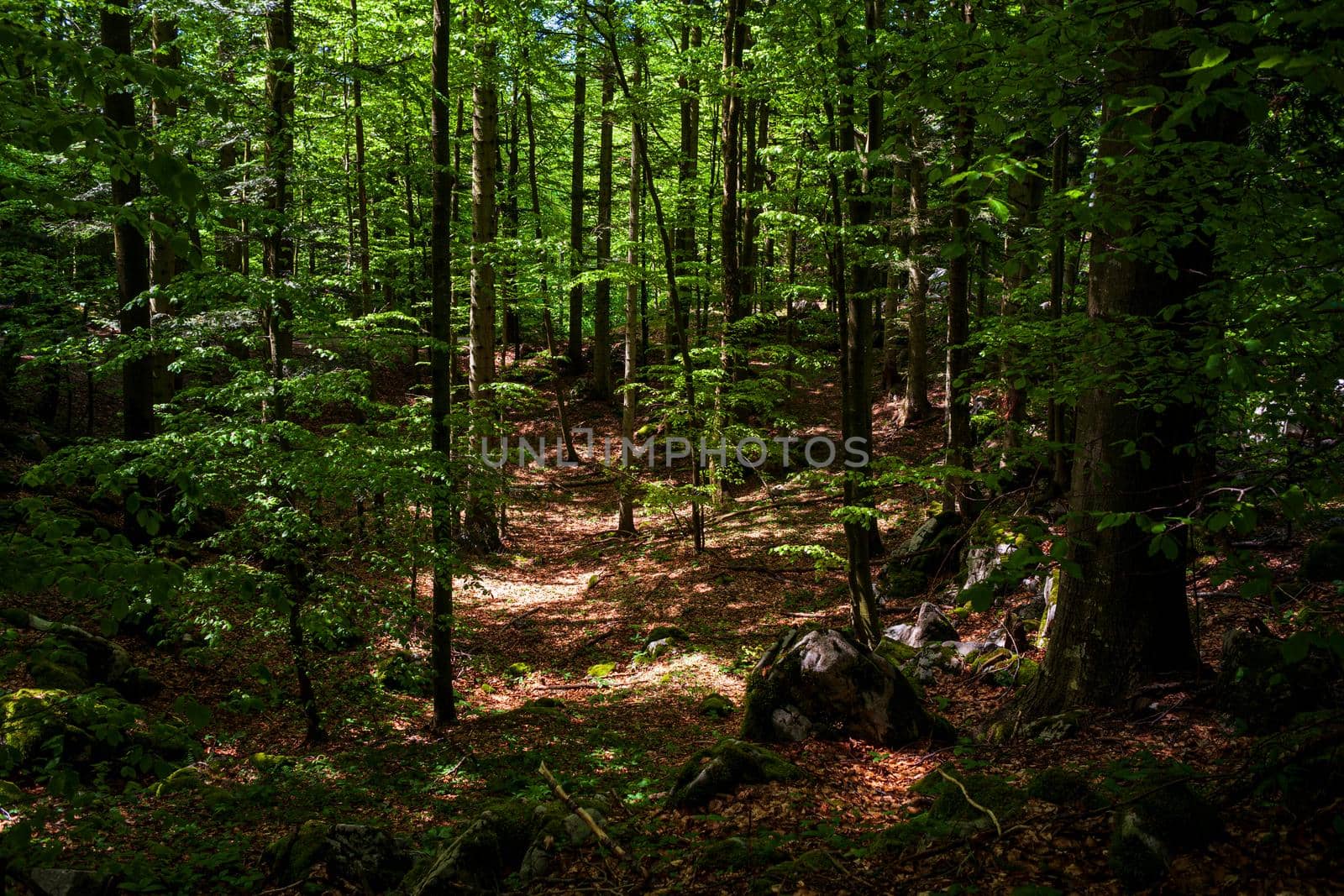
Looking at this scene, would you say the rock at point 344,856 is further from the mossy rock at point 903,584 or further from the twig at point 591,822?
the mossy rock at point 903,584

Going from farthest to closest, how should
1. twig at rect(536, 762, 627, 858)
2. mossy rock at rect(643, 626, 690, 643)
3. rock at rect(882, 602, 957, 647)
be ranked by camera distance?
mossy rock at rect(643, 626, 690, 643), rock at rect(882, 602, 957, 647), twig at rect(536, 762, 627, 858)

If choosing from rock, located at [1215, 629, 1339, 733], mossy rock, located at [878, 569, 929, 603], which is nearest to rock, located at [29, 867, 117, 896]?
rock, located at [1215, 629, 1339, 733]

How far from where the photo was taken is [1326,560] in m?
6.29

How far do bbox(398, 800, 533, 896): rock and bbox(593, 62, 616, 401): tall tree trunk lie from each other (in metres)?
10.3

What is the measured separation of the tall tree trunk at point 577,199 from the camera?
12.2 metres

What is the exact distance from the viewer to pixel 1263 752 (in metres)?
3.61

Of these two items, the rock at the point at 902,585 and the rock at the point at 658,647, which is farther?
the rock at the point at 902,585

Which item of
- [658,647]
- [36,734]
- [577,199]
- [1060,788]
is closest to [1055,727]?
[1060,788]

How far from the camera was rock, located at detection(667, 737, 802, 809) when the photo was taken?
5.22 m

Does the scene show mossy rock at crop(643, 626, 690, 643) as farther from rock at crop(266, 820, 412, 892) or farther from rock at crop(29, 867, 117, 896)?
rock at crop(29, 867, 117, 896)

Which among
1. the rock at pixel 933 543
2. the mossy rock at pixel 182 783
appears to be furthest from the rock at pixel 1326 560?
the mossy rock at pixel 182 783

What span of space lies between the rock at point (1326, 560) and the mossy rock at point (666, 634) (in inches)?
275

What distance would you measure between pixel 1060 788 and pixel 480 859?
11.7 feet

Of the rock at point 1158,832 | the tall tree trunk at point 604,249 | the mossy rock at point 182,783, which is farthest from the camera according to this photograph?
the tall tree trunk at point 604,249
